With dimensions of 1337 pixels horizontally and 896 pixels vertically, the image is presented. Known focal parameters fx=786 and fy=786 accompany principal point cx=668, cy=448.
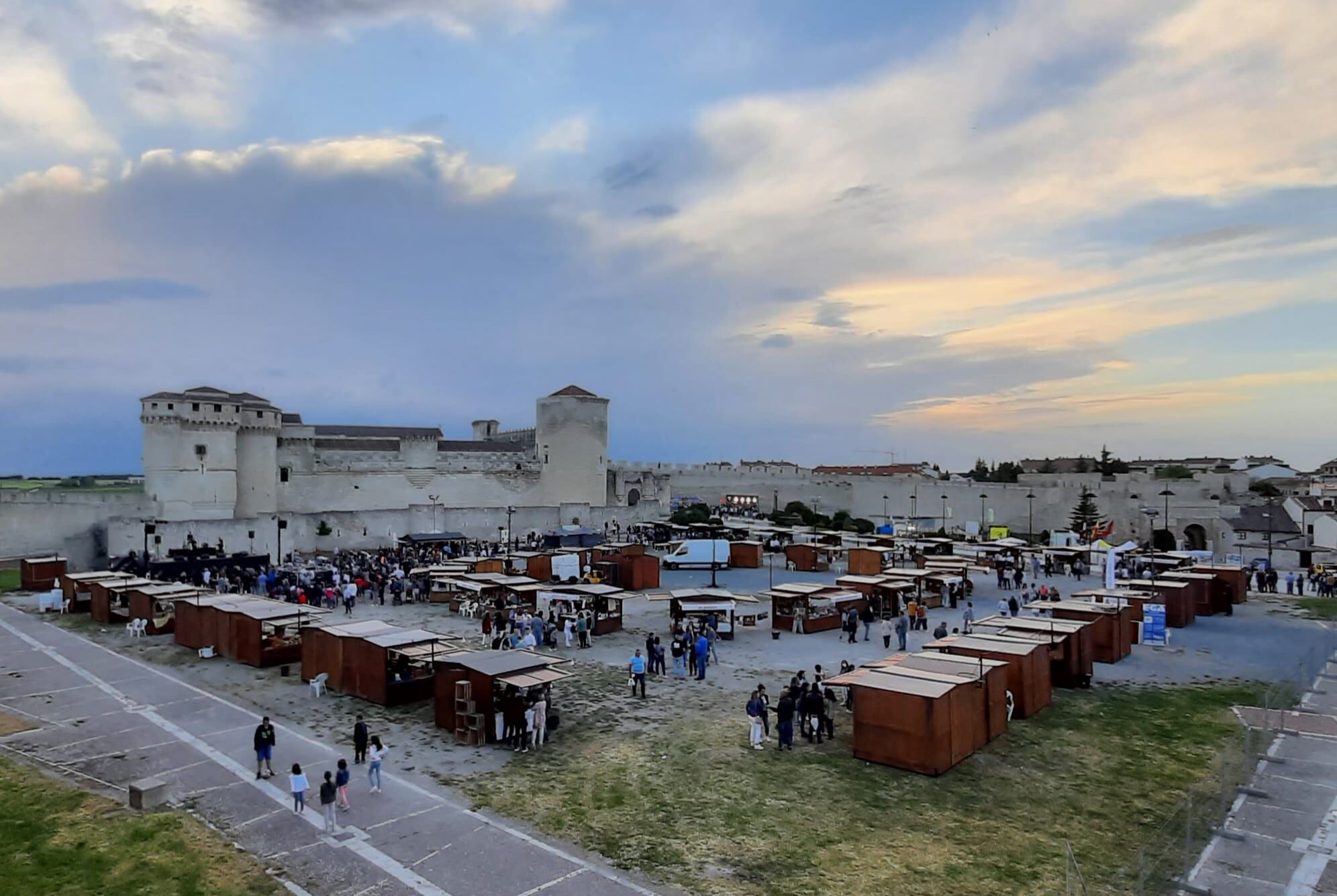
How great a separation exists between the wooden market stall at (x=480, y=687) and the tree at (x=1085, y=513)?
58.3 m

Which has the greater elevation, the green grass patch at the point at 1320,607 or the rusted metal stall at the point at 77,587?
the rusted metal stall at the point at 77,587

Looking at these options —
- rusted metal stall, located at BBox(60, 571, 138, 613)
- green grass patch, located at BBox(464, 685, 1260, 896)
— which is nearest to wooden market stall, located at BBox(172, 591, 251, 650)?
rusted metal stall, located at BBox(60, 571, 138, 613)

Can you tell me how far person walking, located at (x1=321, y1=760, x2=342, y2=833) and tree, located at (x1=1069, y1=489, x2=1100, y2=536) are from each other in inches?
2468

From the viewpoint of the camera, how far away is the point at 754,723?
13.6 metres

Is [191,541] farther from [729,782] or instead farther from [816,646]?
[729,782]

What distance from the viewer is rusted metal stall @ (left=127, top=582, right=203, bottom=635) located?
22.8 meters

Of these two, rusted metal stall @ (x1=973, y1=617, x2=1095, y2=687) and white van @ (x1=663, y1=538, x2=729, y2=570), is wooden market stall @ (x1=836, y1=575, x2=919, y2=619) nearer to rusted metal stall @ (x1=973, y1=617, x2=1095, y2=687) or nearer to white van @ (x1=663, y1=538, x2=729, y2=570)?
rusted metal stall @ (x1=973, y1=617, x2=1095, y2=687)

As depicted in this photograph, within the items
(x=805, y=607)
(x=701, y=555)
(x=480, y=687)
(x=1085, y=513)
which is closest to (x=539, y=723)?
(x=480, y=687)

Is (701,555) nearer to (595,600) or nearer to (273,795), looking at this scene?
(595,600)

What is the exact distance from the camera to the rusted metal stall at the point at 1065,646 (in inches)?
697

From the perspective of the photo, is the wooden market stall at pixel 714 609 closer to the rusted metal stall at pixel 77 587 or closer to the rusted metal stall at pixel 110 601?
the rusted metal stall at pixel 110 601

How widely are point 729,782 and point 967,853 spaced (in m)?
3.60

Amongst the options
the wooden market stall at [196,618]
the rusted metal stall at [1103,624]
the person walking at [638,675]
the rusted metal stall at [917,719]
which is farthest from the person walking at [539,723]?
the rusted metal stall at [1103,624]

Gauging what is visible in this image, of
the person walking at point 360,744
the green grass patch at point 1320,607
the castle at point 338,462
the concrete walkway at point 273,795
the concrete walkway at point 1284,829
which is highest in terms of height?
the castle at point 338,462
